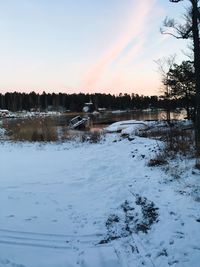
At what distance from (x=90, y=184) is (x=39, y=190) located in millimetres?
1491

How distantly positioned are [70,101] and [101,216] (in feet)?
419

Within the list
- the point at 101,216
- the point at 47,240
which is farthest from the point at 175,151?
the point at 47,240

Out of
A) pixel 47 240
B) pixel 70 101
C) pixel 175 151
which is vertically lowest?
pixel 47 240

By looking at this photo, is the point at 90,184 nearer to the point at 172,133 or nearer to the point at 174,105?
the point at 172,133

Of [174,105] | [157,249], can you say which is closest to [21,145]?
[157,249]

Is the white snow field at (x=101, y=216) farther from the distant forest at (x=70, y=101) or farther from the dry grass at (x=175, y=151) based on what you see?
the distant forest at (x=70, y=101)

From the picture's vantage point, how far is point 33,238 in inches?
233

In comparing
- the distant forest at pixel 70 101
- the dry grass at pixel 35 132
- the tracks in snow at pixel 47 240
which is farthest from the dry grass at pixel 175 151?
the distant forest at pixel 70 101

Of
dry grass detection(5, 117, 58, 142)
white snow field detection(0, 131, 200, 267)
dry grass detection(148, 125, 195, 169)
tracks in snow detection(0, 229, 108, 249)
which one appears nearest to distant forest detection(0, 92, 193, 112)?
dry grass detection(5, 117, 58, 142)

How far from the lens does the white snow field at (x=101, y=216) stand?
4992mm

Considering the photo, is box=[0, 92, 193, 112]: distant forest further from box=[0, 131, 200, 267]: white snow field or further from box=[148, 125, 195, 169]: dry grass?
box=[0, 131, 200, 267]: white snow field

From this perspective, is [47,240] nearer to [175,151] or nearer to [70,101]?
[175,151]

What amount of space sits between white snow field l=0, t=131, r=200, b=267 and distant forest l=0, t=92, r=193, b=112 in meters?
102

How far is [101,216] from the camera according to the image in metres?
6.90
